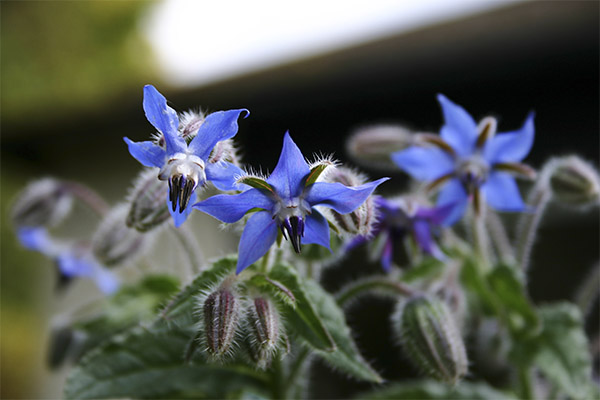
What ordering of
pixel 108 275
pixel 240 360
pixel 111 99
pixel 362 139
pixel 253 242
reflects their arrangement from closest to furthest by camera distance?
pixel 253 242 < pixel 240 360 < pixel 362 139 < pixel 108 275 < pixel 111 99

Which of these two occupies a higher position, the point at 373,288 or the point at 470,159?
the point at 470,159

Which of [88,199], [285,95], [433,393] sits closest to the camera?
[433,393]

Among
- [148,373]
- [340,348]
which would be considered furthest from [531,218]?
[148,373]

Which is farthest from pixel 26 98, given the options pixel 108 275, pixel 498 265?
pixel 498 265

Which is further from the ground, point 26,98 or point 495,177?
point 26,98

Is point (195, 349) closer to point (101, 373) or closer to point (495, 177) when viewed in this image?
point (101, 373)

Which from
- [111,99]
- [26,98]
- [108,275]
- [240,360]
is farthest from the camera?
[26,98]

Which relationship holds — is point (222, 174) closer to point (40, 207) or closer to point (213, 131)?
point (213, 131)
